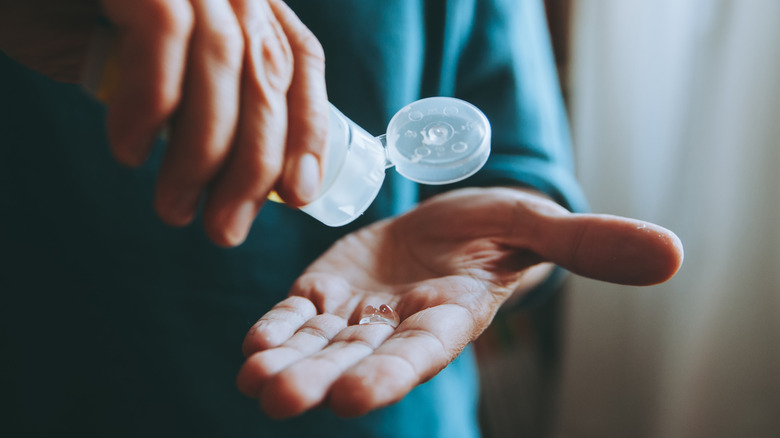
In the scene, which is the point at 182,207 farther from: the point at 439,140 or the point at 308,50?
the point at 439,140

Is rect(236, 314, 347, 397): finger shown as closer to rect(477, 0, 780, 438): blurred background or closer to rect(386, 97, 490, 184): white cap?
rect(386, 97, 490, 184): white cap

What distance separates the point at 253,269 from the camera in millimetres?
781

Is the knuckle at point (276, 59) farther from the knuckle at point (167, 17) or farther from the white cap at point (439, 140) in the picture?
the white cap at point (439, 140)

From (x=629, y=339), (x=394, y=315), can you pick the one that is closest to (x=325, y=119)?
(x=394, y=315)

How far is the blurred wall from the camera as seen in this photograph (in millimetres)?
958

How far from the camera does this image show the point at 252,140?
1.23 feet

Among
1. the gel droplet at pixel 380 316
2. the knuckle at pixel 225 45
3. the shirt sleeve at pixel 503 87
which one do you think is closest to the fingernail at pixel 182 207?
the knuckle at pixel 225 45

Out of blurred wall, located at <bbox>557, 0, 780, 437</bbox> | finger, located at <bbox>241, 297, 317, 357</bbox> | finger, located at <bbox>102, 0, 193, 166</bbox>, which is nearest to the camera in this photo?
finger, located at <bbox>102, 0, 193, 166</bbox>

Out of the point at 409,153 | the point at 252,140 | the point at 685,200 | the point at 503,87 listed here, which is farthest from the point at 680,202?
the point at 252,140

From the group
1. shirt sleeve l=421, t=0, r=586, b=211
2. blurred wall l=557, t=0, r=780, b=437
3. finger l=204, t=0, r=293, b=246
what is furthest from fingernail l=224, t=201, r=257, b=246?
blurred wall l=557, t=0, r=780, b=437

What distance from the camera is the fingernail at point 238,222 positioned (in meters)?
0.39

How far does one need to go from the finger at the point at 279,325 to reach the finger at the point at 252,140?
0.38ft

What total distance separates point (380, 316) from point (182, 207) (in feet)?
0.82

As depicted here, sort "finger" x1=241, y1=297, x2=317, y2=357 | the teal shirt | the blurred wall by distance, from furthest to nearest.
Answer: the blurred wall
the teal shirt
"finger" x1=241, y1=297, x2=317, y2=357
